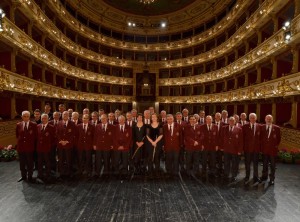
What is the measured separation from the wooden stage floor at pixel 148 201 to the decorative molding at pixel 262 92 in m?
6.14

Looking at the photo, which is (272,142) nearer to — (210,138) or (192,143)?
(210,138)

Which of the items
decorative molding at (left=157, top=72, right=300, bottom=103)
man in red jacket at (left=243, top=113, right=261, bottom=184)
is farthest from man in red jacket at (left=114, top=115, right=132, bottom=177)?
decorative molding at (left=157, top=72, right=300, bottom=103)

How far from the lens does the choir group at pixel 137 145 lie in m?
5.84

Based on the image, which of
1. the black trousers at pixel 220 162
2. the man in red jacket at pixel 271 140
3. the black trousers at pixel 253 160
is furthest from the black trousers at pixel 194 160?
the man in red jacket at pixel 271 140

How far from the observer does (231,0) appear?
22.0 meters

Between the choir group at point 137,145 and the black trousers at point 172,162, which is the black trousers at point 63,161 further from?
the black trousers at point 172,162

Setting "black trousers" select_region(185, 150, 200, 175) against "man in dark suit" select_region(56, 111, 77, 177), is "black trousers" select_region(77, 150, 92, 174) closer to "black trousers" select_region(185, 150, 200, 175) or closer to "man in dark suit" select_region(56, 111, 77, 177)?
"man in dark suit" select_region(56, 111, 77, 177)

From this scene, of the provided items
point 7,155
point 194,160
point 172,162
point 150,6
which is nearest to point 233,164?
point 194,160

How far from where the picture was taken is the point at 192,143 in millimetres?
6395

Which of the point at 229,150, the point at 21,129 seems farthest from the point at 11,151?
the point at 229,150

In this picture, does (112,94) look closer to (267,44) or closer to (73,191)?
(267,44)

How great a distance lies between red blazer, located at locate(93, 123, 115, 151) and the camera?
246 inches

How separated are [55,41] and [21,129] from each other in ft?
48.4

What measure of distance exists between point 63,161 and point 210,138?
4.42 meters
